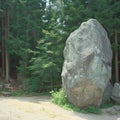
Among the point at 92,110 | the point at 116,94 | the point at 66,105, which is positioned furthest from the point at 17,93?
the point at 116,94

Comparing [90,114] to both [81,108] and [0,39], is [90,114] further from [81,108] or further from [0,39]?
[0,39]

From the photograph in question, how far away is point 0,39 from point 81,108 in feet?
32.1

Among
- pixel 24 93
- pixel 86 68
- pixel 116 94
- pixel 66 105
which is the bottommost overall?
pixel 24 93

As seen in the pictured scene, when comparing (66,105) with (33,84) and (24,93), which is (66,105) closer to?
(24,93)

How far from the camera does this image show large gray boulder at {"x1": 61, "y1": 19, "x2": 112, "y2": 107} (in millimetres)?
11992

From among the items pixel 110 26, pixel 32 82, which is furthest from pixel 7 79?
pixel 110 26

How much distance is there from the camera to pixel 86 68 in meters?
12.1

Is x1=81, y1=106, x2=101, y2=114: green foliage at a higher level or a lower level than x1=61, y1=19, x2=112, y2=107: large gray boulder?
lower

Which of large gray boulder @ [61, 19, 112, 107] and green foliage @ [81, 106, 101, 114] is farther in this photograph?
large gray boulder @ [61, 19, 112, 107]

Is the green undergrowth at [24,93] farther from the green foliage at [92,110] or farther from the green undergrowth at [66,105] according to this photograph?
the green foliage at [92,110]

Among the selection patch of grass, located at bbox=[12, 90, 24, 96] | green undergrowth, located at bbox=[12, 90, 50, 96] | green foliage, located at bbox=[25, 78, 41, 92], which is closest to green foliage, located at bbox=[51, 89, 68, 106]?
green undergrowth, located at bbox=[12, 90, 50, 96]

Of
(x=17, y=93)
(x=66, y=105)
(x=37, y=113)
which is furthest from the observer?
(x=17, y=93)

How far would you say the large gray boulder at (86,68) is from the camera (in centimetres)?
1199

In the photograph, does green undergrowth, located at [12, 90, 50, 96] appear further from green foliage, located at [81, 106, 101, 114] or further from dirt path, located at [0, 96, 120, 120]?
green foliage, located at [81, 106, 101, 114]
